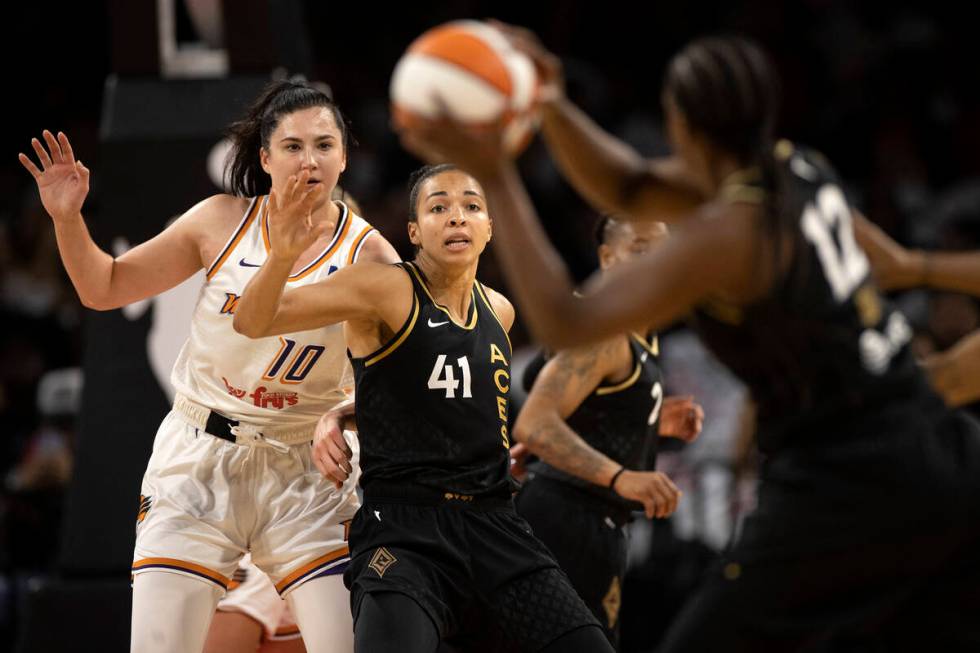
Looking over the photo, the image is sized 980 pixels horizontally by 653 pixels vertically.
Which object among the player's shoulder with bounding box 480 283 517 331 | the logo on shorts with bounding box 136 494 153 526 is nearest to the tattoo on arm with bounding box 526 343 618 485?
the player's shoulder with bounding box 480 283 517 331

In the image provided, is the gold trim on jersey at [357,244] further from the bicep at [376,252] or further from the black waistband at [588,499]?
the black waistband at [588,499]

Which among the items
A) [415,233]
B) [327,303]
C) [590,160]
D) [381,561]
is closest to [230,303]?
[327,303]

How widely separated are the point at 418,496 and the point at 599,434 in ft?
3.85

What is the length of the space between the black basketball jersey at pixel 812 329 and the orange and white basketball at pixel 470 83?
0.51 m

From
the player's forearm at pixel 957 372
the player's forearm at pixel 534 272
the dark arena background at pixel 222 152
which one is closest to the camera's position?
the player's forearm at pixel 534 272

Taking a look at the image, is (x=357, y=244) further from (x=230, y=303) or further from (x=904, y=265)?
(x=904, y=265)

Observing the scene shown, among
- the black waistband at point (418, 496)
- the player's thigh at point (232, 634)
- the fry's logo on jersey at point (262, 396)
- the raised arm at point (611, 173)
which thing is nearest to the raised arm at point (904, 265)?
the raised arm at point (611, 173)

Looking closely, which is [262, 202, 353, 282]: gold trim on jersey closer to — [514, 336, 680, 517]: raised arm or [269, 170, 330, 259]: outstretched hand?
[269, 170, 330, 259]: outstretched hand

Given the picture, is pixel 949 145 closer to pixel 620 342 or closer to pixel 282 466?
pixel 620 342

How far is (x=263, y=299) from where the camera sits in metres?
3.58

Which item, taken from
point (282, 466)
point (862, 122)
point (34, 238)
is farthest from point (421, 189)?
point (862, 122)

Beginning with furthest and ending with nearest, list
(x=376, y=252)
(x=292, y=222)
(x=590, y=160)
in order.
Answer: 1. (x=376, y=252)
2. (x=292, y=222)
3. (x=590, y=160)

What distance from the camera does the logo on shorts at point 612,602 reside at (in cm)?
493

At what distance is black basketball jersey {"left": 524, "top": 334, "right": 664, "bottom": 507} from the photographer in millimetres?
→ 4914
